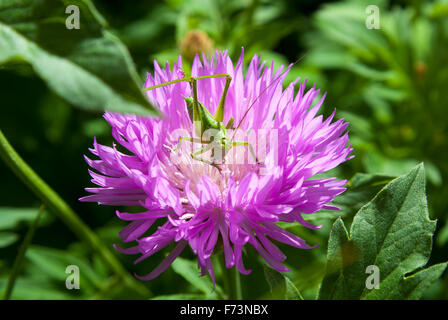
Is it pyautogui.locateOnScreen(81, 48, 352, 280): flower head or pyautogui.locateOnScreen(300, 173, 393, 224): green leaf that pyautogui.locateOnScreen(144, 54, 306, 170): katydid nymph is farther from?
pyautogui.locateOnScreen(300, 173, 393, 224): green leaf

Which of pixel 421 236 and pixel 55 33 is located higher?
pixel 55 33

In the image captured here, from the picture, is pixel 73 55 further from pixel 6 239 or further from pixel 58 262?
pixel 58 262

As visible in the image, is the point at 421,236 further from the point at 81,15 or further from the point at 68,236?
the point at 68,236

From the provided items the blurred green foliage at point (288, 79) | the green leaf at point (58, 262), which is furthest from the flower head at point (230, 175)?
the green leaf at point (58, 262)

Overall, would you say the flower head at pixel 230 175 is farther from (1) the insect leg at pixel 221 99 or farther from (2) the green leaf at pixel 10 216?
(2) the green leaf at pixel 10 216
